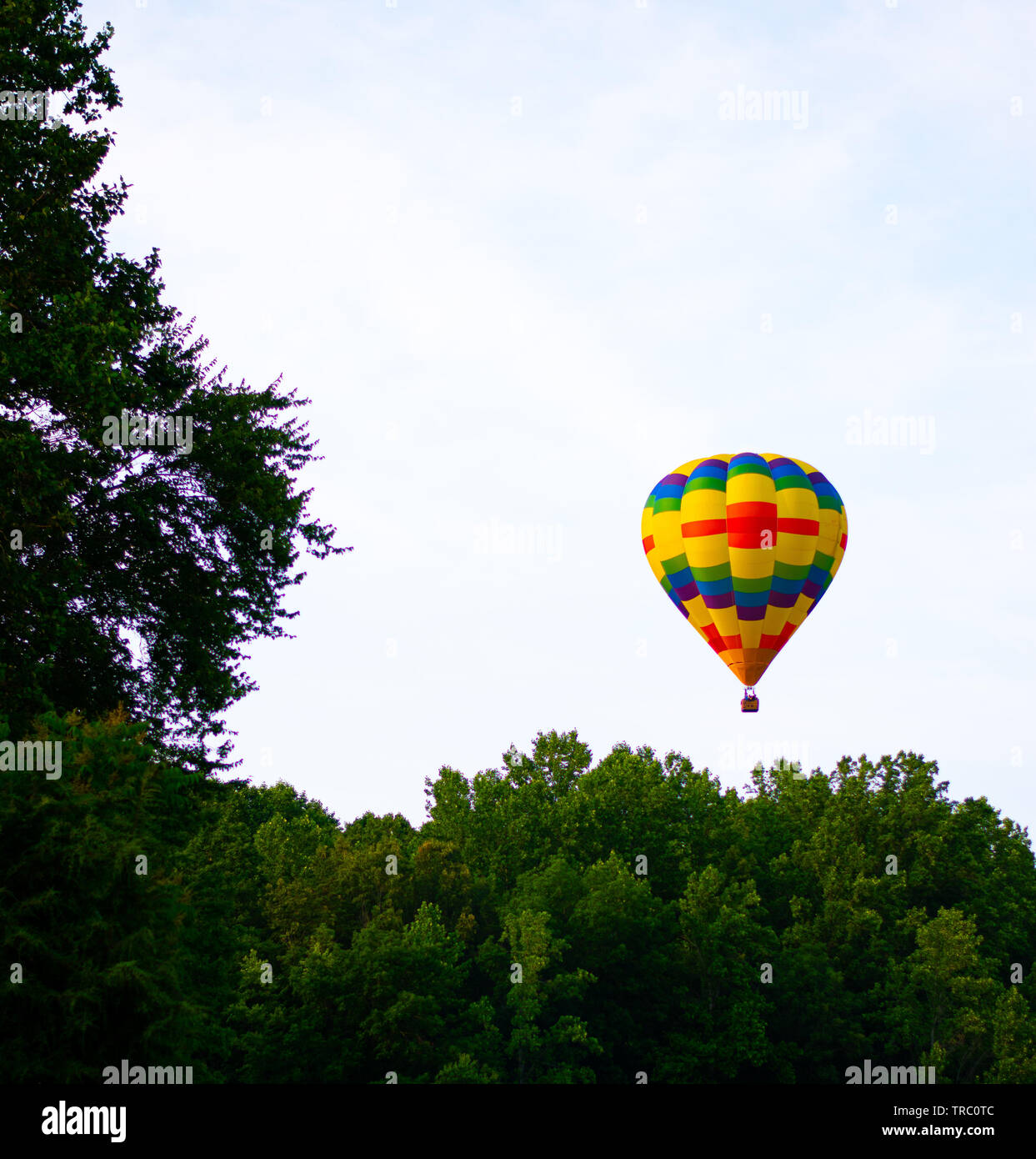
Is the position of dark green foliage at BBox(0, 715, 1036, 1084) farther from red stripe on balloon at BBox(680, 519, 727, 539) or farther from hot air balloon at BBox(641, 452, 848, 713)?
red stripe on balloon at BBox(680, 519, 727, 539)

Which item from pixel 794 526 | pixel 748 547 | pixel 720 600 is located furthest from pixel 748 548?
pixel 720 600

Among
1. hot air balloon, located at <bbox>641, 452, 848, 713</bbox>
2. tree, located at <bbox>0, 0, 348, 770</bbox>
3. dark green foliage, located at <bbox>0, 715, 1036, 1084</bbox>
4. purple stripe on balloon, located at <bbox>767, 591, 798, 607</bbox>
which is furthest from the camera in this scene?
dark green foliage, located at <bbox>0, 715, 1036, 1084</bbox>

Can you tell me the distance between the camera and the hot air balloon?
3925cm

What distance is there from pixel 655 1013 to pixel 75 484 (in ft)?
132

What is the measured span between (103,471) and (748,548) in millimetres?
20926

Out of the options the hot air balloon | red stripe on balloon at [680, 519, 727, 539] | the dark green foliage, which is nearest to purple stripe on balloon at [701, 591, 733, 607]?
the hot air balloon

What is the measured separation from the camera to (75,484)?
2242cm

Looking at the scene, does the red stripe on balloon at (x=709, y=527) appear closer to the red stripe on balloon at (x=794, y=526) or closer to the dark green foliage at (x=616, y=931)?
the red stripe on balloon at (x=794, y=526)

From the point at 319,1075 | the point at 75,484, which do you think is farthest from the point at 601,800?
the point at 75,484

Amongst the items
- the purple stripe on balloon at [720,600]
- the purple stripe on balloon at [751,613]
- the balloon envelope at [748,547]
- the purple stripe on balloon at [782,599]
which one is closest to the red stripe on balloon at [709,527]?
the balloon envelope at [748,547]

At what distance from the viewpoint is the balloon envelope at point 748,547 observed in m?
39.2

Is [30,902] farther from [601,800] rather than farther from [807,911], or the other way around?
[807,911]

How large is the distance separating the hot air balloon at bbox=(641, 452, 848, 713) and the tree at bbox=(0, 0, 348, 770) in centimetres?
1648

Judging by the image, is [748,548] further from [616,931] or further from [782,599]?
[616,931]
